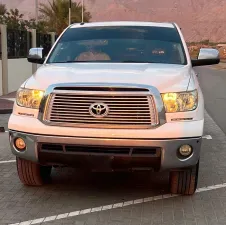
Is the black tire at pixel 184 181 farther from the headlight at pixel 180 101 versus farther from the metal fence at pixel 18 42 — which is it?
the metal fence at pixel 18 42

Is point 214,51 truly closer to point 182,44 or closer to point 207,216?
point 182,44

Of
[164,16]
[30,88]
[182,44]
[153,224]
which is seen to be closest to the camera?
[153,224]

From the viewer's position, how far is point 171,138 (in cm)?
476

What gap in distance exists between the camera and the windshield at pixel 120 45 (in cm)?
621

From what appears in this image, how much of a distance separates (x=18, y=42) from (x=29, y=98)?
518 inches

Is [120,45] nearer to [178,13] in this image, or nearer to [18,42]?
[18,42]

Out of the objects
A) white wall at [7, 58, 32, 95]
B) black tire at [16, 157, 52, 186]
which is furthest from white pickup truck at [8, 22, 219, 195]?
white wall at [7, 58, 32, 95]

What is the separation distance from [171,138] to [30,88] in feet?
5.10

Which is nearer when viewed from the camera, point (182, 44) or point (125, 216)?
point (125, 216)

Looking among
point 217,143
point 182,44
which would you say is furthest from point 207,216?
point 217,143

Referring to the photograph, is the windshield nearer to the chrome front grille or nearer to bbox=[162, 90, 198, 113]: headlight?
bbox=[162, 90, 198, 113]: headlight

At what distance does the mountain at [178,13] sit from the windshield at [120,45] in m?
119

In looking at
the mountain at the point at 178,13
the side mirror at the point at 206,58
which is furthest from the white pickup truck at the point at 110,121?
the mountain at the point at 178,13

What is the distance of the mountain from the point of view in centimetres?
12750
